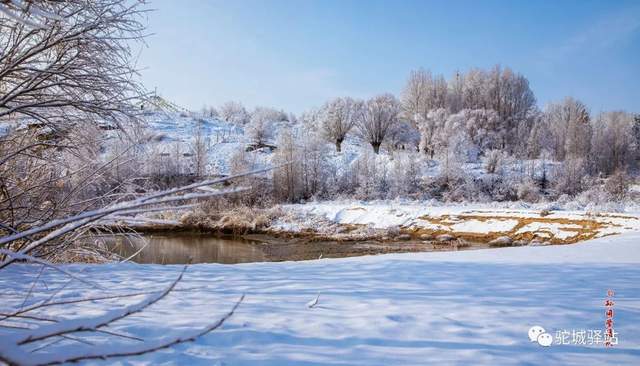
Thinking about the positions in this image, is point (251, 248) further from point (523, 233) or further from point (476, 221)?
point (523, 233)

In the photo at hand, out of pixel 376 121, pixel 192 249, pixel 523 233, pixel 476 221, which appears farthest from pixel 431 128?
pixel 192 249

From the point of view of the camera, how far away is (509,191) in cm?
2534

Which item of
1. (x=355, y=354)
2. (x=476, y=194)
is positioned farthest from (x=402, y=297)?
(x=476, y=194)

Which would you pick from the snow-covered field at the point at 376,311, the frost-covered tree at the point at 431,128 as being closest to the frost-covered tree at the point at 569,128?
the frost-covered tree at the point at 431,128

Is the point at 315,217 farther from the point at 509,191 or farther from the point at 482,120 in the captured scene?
the point at 482,120

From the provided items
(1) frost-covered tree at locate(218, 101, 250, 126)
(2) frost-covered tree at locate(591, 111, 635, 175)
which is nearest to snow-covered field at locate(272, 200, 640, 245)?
(2) frost-covered tree at locate(591, 111, 635, 175)

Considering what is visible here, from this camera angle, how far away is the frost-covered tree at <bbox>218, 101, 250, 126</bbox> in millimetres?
57125

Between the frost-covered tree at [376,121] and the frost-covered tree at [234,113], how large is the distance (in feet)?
76.8

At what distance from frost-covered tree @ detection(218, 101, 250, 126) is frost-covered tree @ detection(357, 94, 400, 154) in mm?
23411

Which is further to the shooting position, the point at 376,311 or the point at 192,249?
the point at 192,249

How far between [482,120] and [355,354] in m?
39.5

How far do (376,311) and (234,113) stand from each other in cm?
6037

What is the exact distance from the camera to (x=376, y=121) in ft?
126

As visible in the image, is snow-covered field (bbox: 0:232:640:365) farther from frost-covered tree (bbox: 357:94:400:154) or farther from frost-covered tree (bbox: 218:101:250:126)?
frost-covered tree (bbox: 218:101:250:126)
